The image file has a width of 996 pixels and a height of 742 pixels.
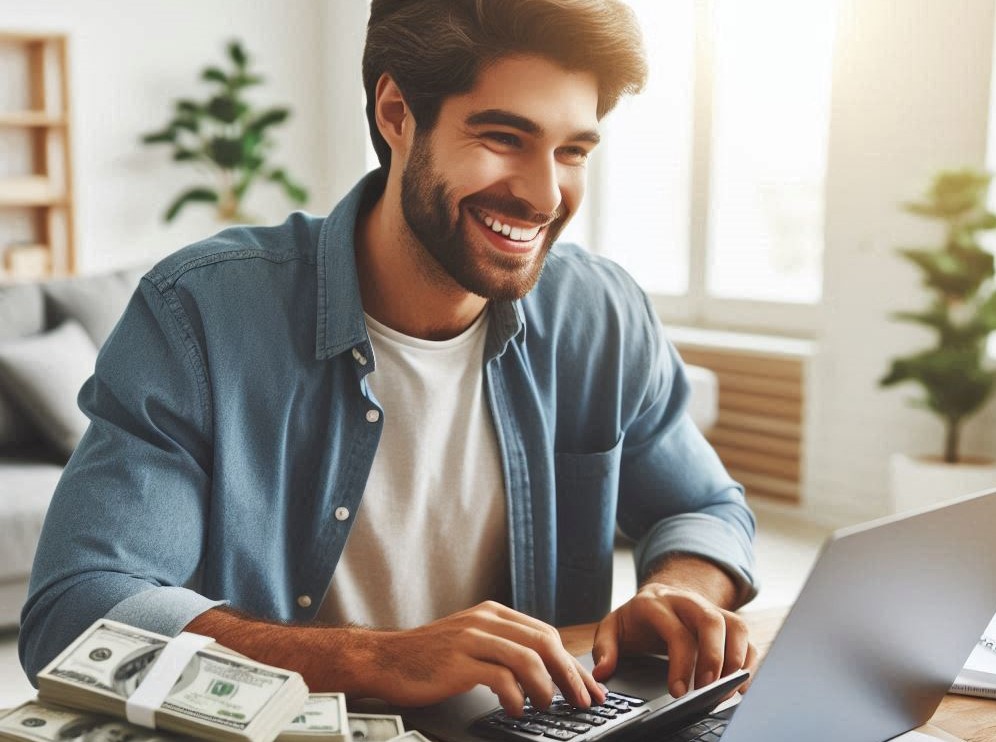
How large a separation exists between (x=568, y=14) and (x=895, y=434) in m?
3.38

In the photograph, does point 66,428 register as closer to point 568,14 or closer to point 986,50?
point 568,14

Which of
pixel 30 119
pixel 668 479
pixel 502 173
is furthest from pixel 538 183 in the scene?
pixel 30 119

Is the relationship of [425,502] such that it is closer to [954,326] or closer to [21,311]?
[21,311]

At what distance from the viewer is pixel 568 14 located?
1165 millimetres

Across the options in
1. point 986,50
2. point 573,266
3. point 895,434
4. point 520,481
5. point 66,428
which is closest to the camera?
point 520,481

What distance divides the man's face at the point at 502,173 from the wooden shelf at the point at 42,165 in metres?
4.98

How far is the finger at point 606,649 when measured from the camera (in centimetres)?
97

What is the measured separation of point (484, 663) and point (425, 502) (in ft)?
1.44

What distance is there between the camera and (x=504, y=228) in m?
1.24

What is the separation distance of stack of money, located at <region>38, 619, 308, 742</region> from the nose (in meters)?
0.64

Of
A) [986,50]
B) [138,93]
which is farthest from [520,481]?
[138,93]

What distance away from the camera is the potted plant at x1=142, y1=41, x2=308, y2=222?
20.0 ft

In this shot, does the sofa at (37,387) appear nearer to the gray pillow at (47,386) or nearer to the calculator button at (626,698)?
the gray pillow at (47,386)

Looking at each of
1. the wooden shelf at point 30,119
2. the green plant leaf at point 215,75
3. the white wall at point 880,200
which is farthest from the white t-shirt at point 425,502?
the green plant leaf at point 215,75
